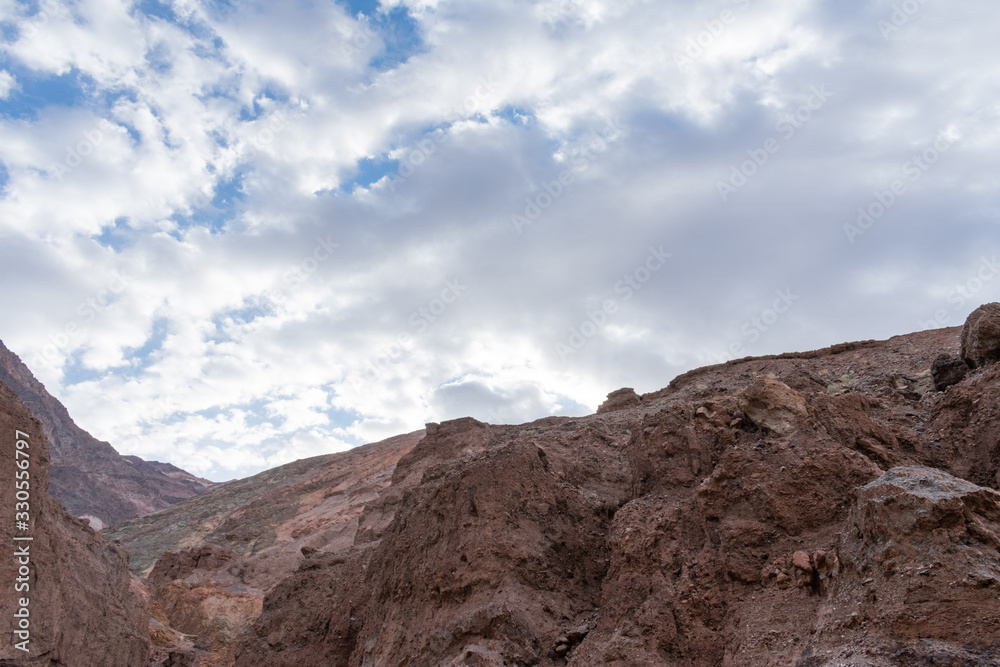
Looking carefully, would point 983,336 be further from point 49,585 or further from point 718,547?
point 49,585

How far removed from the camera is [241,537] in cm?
3491

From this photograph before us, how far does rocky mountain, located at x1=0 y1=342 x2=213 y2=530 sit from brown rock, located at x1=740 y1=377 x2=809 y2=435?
77.6 meters

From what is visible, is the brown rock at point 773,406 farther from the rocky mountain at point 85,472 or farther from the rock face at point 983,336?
the rocky mountain at point 85,472

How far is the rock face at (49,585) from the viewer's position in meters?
6.51

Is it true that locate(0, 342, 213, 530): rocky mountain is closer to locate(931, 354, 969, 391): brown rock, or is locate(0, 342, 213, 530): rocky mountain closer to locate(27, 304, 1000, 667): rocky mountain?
locate(27, 304, 1000, 667): rocky mountain

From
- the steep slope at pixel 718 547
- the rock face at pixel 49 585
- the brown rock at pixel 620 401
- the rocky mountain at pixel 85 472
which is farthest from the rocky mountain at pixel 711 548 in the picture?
the rocky mountain at pixel 85 472

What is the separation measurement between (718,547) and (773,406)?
54.9 inches

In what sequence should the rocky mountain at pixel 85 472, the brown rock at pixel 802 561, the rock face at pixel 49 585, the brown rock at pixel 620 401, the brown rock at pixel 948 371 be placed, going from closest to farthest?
1. the brown rock at pixel 802 561
2. the rock face at pixel 49 585
3. the brown rock at pixel 948 371
4. the brown rock at pixel 620 401
5. the rocky mountain at pixel 85 472

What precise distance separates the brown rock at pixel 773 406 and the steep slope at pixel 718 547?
1cm

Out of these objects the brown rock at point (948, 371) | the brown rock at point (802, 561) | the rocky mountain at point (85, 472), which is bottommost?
the brown rock at point (802, 561)

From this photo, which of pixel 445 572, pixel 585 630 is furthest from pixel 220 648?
pixel 585 630

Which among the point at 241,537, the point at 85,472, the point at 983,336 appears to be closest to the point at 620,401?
the point at 983,336

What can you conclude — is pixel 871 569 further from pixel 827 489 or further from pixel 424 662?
pixel 424 662

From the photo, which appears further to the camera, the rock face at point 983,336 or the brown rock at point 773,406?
the rock face at point 983,336
